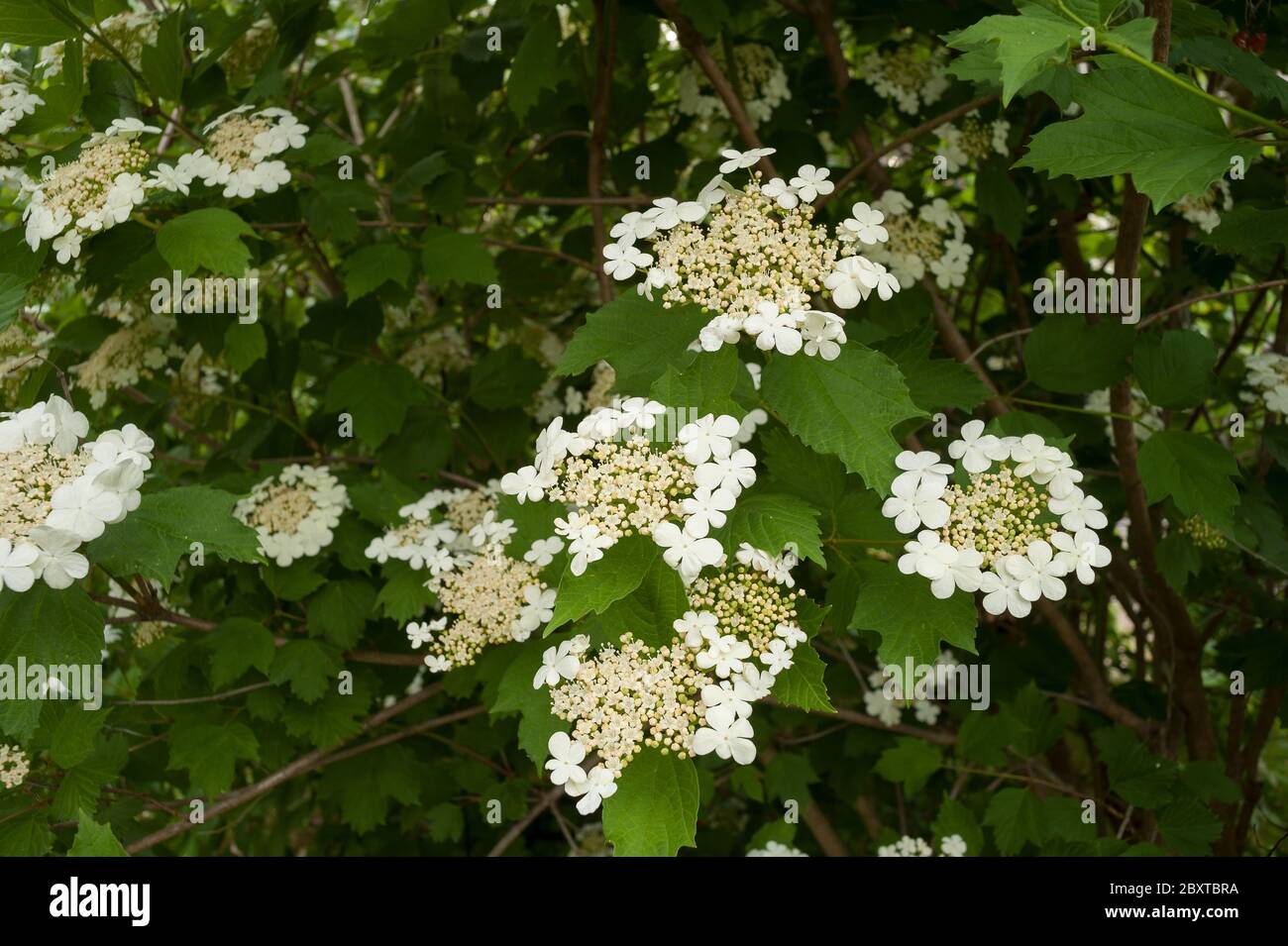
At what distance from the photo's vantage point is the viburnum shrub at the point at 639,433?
1.66 metres

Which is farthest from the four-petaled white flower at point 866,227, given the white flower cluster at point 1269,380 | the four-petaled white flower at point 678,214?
the white flower cluster at point 1269,380

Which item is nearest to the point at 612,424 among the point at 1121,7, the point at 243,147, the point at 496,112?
the point at 1121,7

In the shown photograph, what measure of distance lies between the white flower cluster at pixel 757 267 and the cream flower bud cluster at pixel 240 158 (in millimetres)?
1061

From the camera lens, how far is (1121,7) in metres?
1.77

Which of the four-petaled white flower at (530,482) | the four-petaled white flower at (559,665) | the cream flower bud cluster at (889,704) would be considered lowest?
the cream flower bud cluster at (889,704)

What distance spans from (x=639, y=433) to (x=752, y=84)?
190 cm

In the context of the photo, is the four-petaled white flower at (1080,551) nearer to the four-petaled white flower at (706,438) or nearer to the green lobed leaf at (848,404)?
the green lobed leaf at (848,404)

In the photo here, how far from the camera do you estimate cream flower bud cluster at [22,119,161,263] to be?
2.16 meters

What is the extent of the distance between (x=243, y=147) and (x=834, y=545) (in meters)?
1.64

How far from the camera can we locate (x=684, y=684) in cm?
159

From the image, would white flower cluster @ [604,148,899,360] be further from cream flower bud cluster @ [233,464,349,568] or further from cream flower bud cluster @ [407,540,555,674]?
cream flower bud cluster @ [233,464,349,568]

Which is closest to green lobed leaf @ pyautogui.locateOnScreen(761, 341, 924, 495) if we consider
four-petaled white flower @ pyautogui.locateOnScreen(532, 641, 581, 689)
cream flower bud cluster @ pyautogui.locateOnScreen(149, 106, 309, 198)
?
four-petaled white flower @ pyautogui.locateOnScreen(532, 641, 581, 689)

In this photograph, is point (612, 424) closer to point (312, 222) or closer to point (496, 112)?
point (312, 222)

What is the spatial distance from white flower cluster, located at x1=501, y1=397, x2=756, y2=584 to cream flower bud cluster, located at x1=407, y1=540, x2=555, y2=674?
488mm
